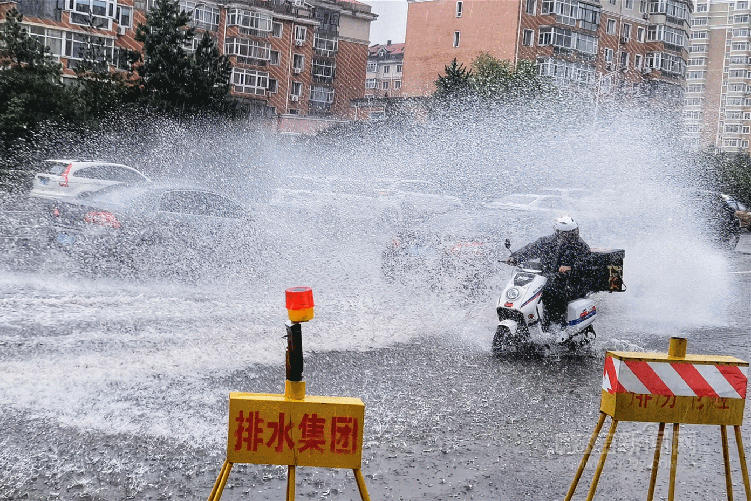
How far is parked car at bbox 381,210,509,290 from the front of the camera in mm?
13195

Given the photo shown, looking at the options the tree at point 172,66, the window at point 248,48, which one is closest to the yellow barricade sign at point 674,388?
the tree at point 172,66

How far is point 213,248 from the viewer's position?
578 inches

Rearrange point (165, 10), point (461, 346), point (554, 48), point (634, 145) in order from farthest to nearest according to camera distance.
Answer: point (554, 48)
point (165, 10)
point (634, 145)
point (461, 346)

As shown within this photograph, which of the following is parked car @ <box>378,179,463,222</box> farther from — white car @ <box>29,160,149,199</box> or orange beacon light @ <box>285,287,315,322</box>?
orange beacon light @ <box>285,287,315,322</box>

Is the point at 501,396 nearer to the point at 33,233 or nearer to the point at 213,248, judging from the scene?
the point at 213,248

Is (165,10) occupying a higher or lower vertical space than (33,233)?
higher

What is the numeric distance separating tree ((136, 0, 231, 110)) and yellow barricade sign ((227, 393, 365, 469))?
3147 centimetres

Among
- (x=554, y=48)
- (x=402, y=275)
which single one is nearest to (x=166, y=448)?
(x=402, y=275)

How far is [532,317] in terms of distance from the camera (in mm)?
8805

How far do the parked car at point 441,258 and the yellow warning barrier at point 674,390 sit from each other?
853 cm

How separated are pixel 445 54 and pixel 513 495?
5706 centimetres

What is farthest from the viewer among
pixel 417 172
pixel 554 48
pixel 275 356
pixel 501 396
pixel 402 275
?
pixel 554 48

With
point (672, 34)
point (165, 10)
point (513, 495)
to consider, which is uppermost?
point (672, 34)

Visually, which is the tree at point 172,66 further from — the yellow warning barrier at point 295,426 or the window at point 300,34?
the yellow warning barrier at point 295,426
